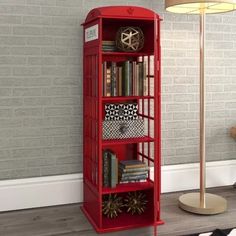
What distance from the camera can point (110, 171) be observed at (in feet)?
8.10

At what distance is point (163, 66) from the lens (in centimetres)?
310

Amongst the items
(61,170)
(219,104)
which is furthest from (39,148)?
(219,104)

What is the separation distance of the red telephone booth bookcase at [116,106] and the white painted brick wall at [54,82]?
163 millimetres

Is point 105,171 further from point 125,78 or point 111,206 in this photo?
point 125,78

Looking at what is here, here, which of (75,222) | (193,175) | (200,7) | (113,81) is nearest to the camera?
(113,81)

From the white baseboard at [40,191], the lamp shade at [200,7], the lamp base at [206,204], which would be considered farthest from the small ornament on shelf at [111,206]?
the lamp shade at [200,7]

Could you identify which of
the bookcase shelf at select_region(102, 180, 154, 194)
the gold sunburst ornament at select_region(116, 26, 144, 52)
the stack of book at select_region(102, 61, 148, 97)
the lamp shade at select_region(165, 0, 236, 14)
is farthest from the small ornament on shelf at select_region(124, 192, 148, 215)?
the lamp shade at select_region(165, 0, 236, 14)

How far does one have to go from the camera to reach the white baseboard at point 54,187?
2742 mm

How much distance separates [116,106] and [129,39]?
46 cm

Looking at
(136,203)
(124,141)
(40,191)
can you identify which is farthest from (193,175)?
(40,191)

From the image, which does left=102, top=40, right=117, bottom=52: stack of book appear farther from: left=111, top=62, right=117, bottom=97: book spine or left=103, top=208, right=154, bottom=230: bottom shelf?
left=103, top=208, right=154, bottom=230: bottom shelf

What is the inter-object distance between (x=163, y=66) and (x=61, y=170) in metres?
1.15

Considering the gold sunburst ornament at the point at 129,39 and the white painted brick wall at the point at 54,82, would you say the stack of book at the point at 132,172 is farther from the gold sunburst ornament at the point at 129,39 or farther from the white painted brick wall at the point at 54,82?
the gold sunburst ornament at the point at 129,39

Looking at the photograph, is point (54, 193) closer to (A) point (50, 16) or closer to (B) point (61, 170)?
(B) point (61, 170)
